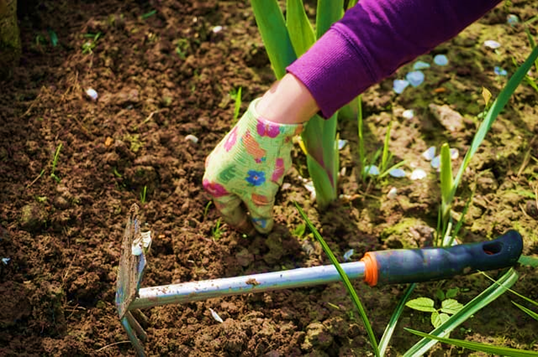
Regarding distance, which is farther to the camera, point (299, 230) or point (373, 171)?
point (373, 171)

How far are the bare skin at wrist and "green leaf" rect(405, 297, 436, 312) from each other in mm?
473

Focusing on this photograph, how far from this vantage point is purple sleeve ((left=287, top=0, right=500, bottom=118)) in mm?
1328

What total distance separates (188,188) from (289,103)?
0.45 m

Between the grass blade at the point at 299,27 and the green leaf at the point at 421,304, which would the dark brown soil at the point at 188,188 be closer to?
the green leaf at the point at 421,304

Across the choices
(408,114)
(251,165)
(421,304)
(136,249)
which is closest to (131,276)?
(136,249)

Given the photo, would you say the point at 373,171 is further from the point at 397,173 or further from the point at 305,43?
the point at 305,43

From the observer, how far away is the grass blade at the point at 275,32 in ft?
4.76

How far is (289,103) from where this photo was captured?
140 cm

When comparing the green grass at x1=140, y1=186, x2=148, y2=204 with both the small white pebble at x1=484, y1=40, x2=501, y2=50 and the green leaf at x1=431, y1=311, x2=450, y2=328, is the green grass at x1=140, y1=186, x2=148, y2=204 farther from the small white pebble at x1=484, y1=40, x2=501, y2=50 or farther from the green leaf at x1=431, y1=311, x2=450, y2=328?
the small white pebble at x1=484, y1=40, x2=501, y2=50

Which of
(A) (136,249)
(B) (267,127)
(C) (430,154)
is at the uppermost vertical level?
(B) (267,127)

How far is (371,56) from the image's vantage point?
1.35 meters

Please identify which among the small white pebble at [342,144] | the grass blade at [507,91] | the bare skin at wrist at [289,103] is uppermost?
the bare skin at wrist at [289,103]

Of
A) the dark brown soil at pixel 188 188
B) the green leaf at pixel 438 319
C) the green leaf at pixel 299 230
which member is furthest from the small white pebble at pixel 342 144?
the green leaf at pixel 438 319

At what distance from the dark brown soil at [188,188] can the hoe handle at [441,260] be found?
13 cm
